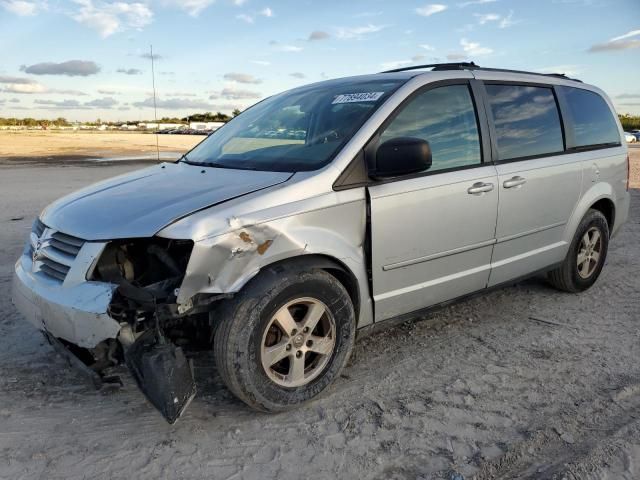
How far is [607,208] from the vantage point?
5355 millimetres

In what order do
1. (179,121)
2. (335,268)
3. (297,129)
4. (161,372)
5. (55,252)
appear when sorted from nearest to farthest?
1. (161,372)
2. (55,252)
3. (335,268)
4. (297,129)
5. (179,121)

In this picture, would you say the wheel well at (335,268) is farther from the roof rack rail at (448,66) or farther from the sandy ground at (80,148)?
the sandy ground at (80,148)

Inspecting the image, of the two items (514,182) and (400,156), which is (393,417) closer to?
(400,156)

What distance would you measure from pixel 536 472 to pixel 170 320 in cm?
194

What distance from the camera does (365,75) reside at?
427 cm

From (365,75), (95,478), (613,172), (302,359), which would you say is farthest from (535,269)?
(95,478)

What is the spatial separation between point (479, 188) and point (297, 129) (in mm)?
1321

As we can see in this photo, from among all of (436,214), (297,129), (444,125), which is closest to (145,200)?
(297,129)

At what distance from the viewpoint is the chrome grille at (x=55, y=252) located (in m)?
2.95

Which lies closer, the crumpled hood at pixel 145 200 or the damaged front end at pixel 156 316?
the damaged front end at pixel 156 316

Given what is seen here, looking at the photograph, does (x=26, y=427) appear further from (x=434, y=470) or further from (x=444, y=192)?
(x=444, y=192)

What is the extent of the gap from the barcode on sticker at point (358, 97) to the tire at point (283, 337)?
124 centimetres

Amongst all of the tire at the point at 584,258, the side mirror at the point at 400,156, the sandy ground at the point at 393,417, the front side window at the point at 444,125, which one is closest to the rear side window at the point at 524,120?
the front side window at the point at 444,125

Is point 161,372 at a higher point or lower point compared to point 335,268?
lower
